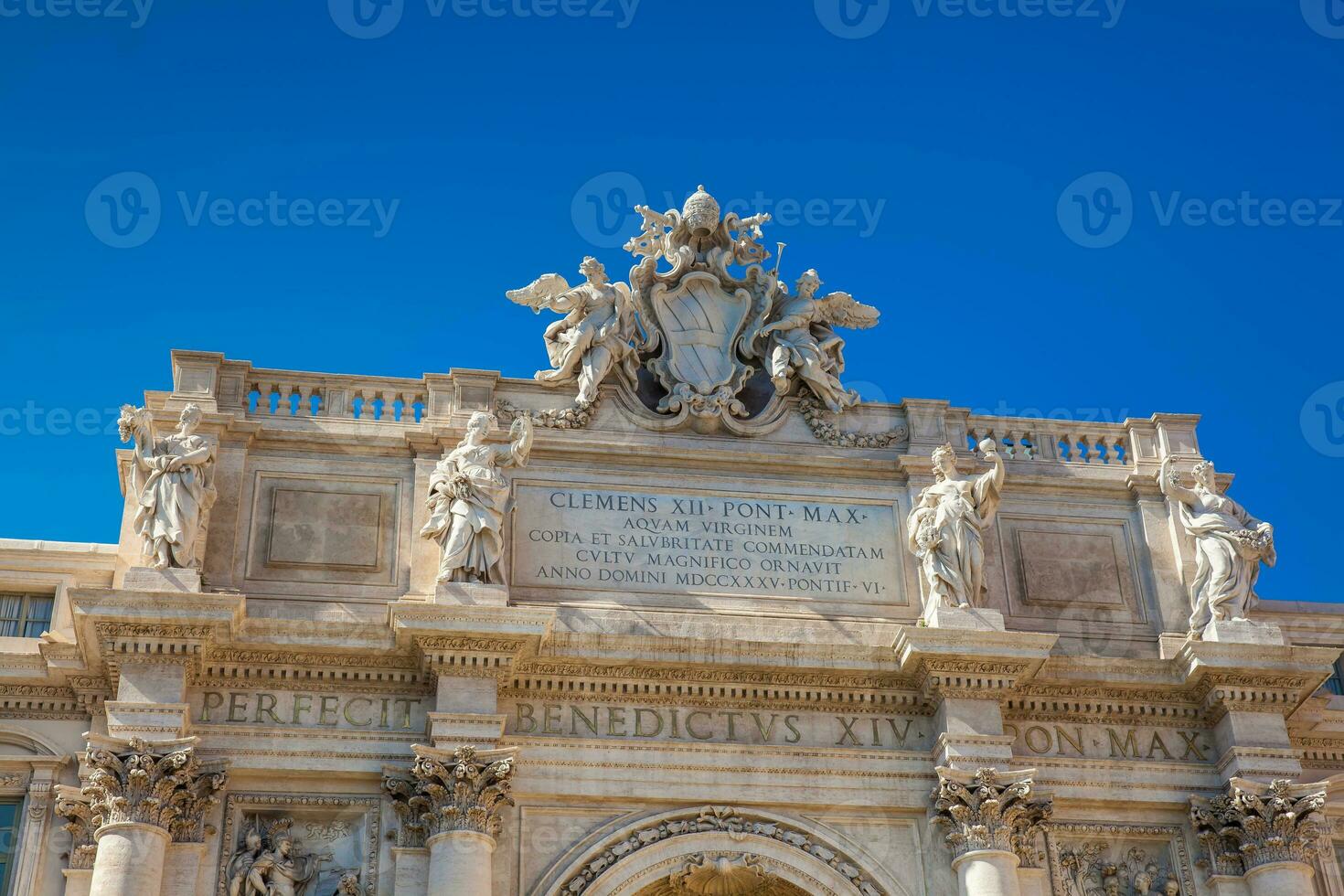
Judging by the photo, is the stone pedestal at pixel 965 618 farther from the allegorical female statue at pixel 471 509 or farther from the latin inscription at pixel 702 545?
the allegorical female statue at pixel 471 509

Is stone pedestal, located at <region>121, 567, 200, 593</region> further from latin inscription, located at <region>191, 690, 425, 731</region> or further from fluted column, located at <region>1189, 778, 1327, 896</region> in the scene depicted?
fluted column, located at <region>1189, 778, 1327, 896</region>

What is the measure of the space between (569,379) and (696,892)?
23.0ft

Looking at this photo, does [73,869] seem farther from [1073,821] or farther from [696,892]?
[1073,821]

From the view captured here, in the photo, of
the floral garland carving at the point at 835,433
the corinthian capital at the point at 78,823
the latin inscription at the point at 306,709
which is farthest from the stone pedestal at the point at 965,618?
the corinthian capital at the point at 78,823

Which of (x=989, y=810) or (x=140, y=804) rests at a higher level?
(x=989, y=810)

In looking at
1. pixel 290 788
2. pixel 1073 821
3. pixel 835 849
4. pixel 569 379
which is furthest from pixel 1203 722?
pixel 290 788

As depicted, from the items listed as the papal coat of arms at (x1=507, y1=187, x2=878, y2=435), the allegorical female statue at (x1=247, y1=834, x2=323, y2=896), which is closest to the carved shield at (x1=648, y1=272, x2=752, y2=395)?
the papal coat of arms at (x1=507, y1=187, x2=878, y2=435)

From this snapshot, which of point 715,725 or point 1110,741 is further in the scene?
point 1110,741

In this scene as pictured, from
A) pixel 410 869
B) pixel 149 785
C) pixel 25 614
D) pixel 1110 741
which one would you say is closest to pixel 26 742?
pixel 25 614

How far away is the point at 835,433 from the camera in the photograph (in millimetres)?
27219

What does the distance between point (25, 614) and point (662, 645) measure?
314 inches

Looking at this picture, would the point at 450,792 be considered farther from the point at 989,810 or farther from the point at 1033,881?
the point at 1033,881

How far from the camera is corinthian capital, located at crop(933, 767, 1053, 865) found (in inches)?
939

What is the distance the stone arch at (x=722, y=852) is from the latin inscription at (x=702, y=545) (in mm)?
3153
